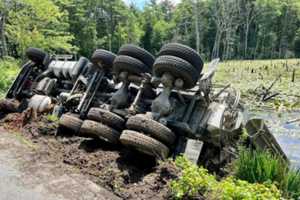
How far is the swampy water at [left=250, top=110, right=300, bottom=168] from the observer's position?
10005 millimetres

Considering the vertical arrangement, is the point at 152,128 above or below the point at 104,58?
below

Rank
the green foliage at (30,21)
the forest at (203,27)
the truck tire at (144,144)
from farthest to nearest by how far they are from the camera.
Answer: the forest at (203,27)
the green foliage at (30,21)
the truck tire at (144,144)

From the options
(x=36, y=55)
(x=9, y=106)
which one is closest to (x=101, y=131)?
(x=9, y=106)

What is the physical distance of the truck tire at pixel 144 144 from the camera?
193 inches

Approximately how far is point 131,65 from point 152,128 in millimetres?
1633

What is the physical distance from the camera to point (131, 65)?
6320 millimetres

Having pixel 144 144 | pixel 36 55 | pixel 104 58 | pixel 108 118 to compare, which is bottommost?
pixel 144 144

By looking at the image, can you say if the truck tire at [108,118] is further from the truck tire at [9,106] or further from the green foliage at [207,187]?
the truck tire at [9,106]

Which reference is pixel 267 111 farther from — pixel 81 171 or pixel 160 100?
pixel 81 171

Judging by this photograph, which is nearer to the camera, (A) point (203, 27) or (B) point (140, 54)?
(B) point (140, 54)

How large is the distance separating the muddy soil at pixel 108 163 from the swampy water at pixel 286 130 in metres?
4.52

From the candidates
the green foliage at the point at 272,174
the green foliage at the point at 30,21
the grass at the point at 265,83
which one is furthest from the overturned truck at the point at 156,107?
the green foliage at the point at 30,21

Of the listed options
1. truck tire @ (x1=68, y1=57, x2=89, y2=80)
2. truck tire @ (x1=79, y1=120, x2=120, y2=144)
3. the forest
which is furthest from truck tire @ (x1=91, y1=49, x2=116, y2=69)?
the forest

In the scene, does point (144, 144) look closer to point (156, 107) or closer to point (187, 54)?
point (156, 107)
